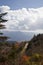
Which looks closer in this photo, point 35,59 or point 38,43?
point 35,59

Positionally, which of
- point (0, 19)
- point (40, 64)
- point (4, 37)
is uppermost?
point (0, 19)

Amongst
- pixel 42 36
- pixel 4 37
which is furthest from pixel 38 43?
pixel 4 37

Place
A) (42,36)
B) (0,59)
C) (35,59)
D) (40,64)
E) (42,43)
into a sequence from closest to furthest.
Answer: (0,59) < (40,64) < (35,59) < (42,43) < (42,36)

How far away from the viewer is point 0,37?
2288 centimetres

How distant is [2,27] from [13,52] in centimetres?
557

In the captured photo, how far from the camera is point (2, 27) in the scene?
21922 mm

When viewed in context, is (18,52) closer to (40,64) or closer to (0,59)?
(0,59)

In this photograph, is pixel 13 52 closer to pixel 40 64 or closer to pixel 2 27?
pixel 2 27

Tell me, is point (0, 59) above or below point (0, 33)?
below

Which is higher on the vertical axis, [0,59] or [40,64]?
[0,59]

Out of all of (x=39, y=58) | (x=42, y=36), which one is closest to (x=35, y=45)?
(x=42, y=36)

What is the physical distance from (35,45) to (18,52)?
4126 inches

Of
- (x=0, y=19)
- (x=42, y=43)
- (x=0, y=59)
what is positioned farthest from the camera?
(x=42, y=43)

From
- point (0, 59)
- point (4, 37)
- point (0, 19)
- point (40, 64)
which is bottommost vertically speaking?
point (40, 64)
